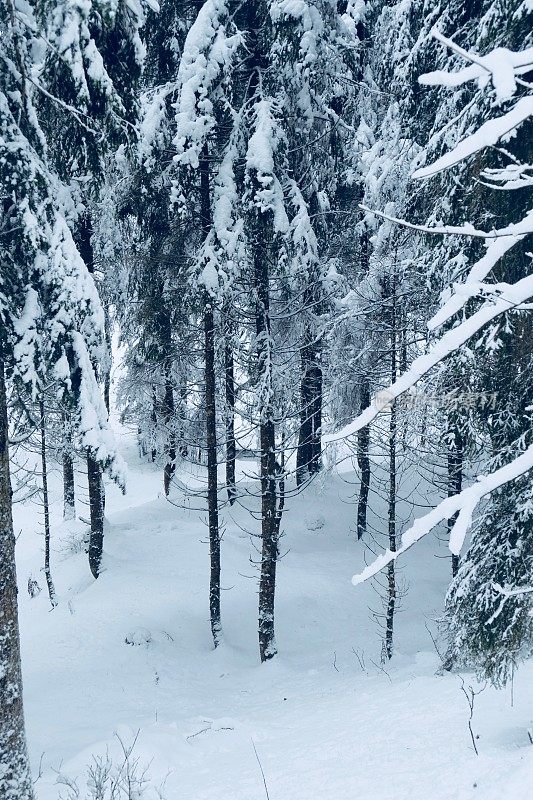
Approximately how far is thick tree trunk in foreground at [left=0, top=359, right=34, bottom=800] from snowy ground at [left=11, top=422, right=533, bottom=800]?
0.70m

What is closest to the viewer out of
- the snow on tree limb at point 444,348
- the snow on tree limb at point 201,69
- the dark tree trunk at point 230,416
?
the snow on tree limb at point 444,348

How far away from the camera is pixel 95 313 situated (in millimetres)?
6109

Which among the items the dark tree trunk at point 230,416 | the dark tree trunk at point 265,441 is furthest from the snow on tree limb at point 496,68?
the dark tree trunk at point 230,416

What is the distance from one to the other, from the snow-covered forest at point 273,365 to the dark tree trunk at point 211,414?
6 cm

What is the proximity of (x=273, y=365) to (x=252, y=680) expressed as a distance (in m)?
5.63

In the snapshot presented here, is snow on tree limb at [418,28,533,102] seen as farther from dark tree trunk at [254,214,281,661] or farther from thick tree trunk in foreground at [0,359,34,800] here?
dark tree trunk at [254,214,281,661]

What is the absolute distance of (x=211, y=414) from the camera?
1116cm

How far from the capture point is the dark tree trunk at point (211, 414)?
1034cm

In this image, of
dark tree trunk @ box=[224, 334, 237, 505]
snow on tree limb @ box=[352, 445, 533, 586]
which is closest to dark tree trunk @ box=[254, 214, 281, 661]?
dark tree trunk @ box=[224, 334, 237, 505]

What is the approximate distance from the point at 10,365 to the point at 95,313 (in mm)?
988

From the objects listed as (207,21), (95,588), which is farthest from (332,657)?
(207,21)

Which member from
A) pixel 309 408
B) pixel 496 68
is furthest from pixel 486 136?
pixel 309 408

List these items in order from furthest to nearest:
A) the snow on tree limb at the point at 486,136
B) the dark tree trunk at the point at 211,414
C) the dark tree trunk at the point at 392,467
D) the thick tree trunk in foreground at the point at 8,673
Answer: the dark tree trunk at the point at 211,414 → the dark tree trunk at the point at 392,467 → the thick tree trunk in foreground at the point at 8,673 → the snow on tree limb at the point at 486,136

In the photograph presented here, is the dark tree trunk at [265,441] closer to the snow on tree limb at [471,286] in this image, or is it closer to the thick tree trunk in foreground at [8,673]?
the thick tree trunk in foreground at [8,673]
